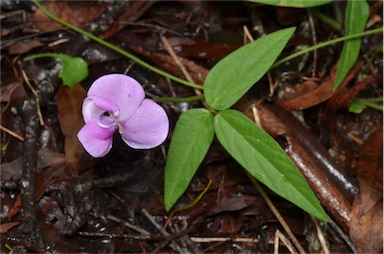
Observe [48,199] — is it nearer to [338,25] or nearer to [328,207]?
[328,207]

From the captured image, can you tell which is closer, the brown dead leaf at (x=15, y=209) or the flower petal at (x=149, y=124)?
the flower petal at (x=149, y=124)

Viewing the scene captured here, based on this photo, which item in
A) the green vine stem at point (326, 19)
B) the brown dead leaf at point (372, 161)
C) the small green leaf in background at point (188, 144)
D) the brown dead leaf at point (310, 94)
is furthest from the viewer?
the green vine stem at point (326, 19)

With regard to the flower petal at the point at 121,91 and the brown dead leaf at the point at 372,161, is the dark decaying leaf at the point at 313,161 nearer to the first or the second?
the brown dead leaf at the point at 372,161

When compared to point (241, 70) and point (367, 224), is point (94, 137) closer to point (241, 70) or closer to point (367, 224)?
point (241, 70)

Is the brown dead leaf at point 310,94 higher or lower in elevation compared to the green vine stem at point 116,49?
lower

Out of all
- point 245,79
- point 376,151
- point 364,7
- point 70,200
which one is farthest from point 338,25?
point 70,200

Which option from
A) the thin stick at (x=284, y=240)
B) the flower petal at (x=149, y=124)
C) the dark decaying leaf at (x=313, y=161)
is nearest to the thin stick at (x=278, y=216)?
the thin stick at (x=284, y=240)

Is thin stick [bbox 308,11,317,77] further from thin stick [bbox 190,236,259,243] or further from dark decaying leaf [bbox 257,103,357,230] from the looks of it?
thin stick [bbox 190,236,259,243]
